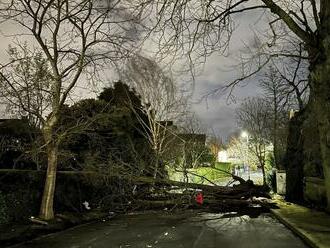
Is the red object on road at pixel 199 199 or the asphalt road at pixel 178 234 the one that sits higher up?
the red object on road at pixel 199 199

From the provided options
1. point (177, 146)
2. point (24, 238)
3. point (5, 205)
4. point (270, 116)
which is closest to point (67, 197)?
point (5, 205)

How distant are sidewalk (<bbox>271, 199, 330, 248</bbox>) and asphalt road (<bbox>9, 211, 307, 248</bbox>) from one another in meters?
0.26

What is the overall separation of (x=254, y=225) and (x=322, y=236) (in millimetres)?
4366

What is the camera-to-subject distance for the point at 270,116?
1534 inches

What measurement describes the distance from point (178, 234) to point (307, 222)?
417 cm

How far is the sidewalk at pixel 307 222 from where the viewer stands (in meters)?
11.5

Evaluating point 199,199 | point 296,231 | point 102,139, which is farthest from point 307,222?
point 102,139

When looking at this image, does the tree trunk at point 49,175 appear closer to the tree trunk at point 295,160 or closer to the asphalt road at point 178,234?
the asphalt road at point 178,234

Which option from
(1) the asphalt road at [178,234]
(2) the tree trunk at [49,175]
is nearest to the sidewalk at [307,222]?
(1) the asphalt road at [178,234]

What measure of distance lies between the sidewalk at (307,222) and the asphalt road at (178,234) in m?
0.26

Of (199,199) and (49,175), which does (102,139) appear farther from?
(49,175)

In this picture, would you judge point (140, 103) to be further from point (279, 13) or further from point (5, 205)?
point (279, 13)

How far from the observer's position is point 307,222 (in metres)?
14.7

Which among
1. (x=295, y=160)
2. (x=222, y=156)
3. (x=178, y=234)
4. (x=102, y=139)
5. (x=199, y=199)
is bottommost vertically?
(x=178, y=234)
